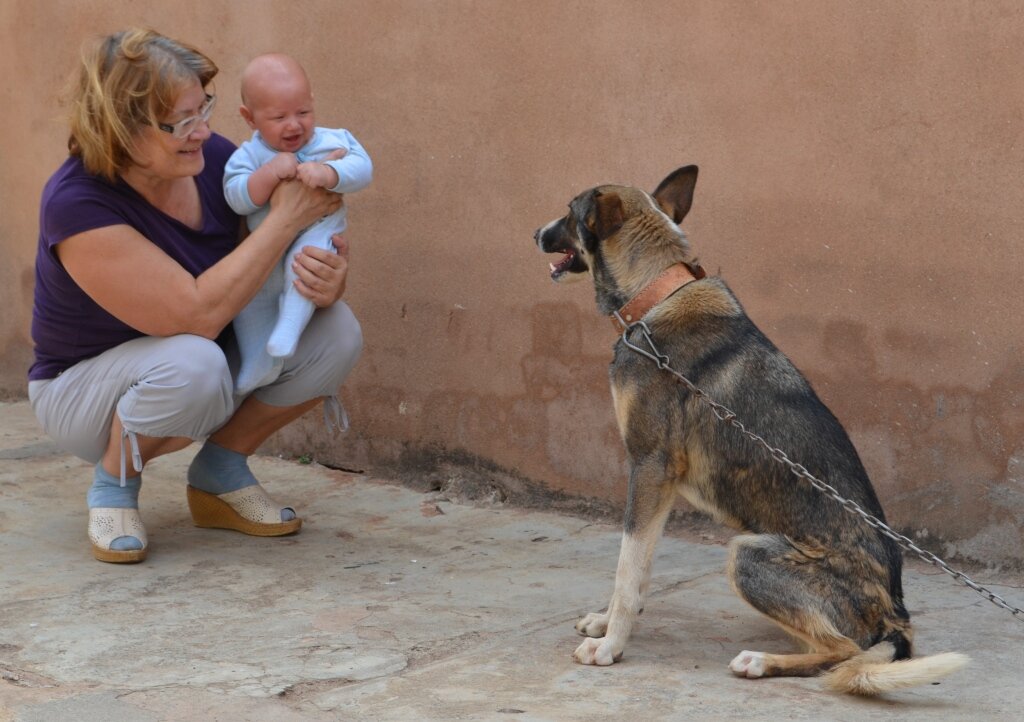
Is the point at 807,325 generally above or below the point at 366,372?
above

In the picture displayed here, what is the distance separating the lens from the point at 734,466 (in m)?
3.38

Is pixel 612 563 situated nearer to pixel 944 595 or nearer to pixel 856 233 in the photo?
pixel 944 595

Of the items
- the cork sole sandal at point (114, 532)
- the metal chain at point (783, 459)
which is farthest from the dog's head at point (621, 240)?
the cork sole sandal at point (114, 532)

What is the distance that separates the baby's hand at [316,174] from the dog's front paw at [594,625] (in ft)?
5.22

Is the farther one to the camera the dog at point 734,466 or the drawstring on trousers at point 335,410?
the drawstring on trousers at point 335,410

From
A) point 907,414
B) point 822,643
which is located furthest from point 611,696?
point 907,414

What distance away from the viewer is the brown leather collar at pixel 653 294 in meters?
3.54

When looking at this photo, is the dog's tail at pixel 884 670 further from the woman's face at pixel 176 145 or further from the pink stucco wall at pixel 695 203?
the woman's face at pixel 176 145

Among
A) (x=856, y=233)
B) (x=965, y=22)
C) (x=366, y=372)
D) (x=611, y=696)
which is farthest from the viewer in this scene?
(x=366, y=372)

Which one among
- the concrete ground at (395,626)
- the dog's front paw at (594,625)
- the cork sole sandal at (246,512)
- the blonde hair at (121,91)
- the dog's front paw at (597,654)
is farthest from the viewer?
the cork sole sandal at (246,512)

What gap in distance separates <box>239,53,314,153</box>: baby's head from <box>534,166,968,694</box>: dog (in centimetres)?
97

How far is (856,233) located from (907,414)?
594 mm

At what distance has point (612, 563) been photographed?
4312 mm

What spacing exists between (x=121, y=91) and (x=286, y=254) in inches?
29.0
